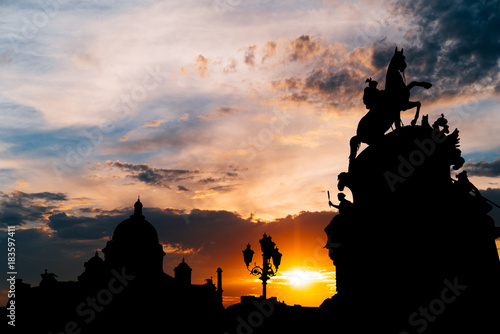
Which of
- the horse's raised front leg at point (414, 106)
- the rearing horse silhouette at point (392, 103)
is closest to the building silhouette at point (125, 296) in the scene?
the rearing horse silhouette at point (392, 103)

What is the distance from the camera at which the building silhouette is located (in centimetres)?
4241

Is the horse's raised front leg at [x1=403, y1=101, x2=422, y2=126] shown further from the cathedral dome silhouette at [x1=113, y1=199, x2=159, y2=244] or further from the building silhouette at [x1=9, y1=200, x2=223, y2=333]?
the cathedral dome silhouette at [x1=113, y1=199, x2=159, y2=244]

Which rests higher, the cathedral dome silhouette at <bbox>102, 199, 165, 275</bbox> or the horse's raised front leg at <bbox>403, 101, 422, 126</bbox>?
the cathedral dome silhouette at <bbox>102, 199, 165, 275</bbox>

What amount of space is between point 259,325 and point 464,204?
9.88 m

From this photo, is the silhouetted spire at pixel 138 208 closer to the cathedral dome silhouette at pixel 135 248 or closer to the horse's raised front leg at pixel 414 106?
the cathedral dome silhouette at pixel 135 248

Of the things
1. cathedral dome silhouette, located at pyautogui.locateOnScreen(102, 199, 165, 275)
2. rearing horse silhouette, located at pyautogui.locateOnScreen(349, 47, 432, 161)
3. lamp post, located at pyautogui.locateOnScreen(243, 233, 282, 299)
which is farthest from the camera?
cathedral dome silhouette, located at pyautogui.locateOnScreen(102, 199, 165, 275)

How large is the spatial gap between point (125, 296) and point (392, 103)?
44869mm

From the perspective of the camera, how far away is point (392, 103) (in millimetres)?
9625

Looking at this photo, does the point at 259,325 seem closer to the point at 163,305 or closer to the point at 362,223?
the point at 362,223

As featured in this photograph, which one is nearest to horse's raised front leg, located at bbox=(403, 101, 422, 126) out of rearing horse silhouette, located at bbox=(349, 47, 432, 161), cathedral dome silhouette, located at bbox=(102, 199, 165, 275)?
rearing horse silhouette, located at bbox=(349, 47, 432, 161)

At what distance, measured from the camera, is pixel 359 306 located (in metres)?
8.41

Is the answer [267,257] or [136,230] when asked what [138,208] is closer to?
[136,230]

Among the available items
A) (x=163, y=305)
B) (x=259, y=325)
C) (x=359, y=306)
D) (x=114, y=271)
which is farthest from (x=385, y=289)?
(x=114, y=271)

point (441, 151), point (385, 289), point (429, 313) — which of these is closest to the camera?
point (429, 313)
